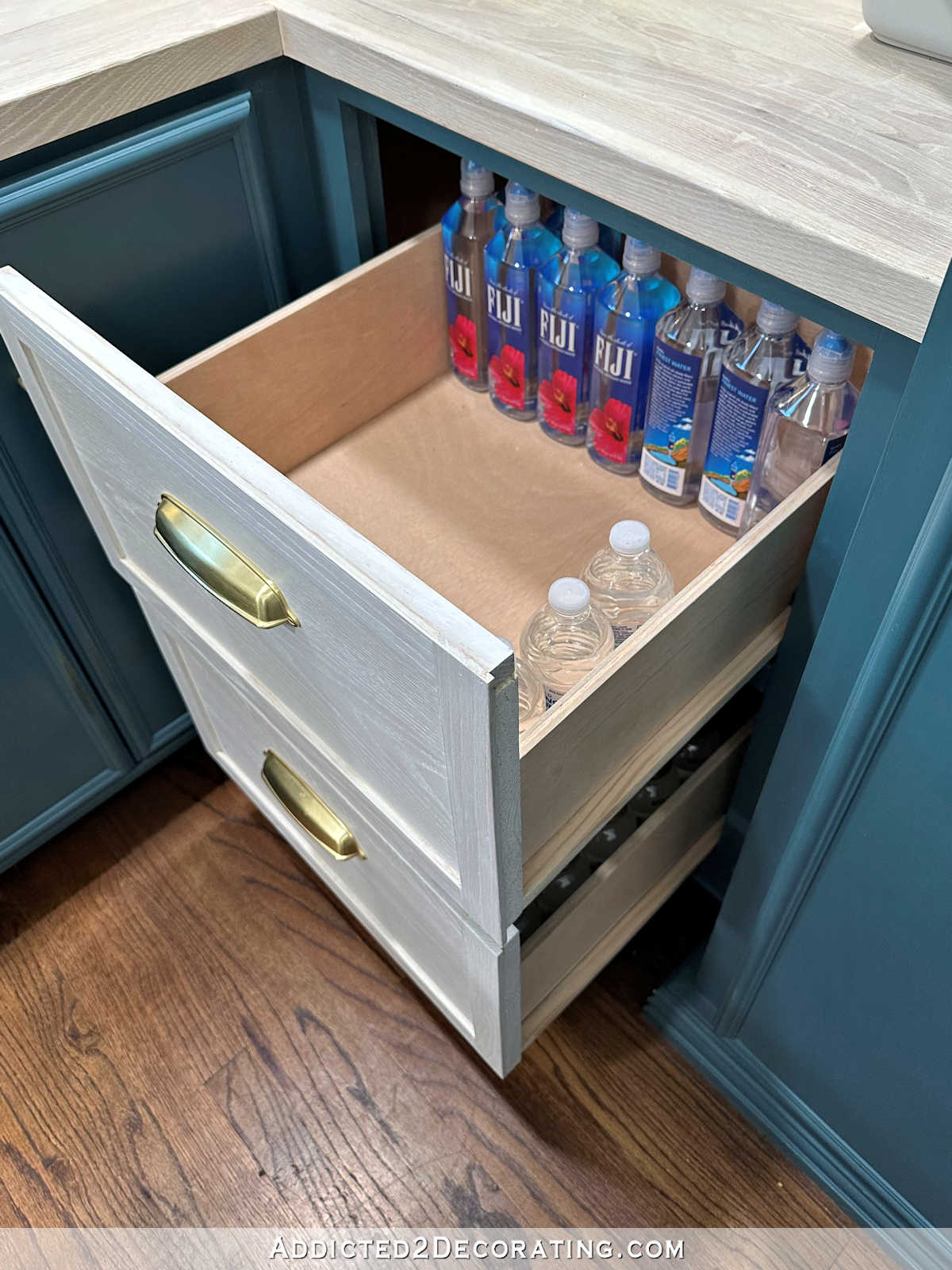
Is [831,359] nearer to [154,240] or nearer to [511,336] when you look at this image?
[511,336]

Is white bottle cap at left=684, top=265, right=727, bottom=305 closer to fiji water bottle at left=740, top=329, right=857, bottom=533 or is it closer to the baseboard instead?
fiji water bottle at left=740, top=329, right=857, bottom=533

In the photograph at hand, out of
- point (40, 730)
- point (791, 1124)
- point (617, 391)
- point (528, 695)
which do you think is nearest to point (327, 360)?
point (617, 391)

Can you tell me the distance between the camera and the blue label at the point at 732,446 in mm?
710

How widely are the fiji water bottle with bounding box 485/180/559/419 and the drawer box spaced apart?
0.37 meters

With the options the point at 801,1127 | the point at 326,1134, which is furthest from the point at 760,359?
the point at 326,1134

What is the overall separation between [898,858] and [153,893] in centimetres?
86

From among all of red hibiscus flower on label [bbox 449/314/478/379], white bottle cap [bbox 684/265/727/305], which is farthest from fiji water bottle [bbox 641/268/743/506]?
red hibiscus flower on label [bbox 449/314/478/379]

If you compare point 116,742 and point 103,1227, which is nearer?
point 103,1227

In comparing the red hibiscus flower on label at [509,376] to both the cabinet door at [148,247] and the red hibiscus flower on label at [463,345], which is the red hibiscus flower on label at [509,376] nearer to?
the red hibiscus flower on label at [463,345]

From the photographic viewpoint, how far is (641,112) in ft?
1.95

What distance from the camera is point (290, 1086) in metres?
1.03

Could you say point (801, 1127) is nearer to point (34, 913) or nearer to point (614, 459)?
point (614, 459)

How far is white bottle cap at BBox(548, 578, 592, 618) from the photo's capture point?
2.07 feet

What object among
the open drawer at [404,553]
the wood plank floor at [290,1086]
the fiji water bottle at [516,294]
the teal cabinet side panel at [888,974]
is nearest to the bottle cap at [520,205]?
the fiji water bottle at [516,294]
